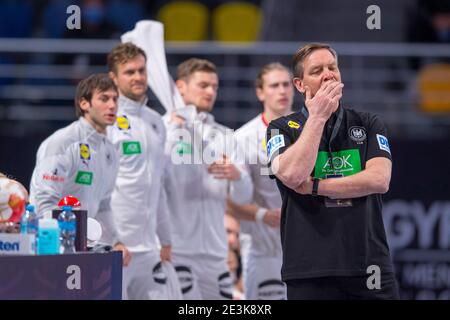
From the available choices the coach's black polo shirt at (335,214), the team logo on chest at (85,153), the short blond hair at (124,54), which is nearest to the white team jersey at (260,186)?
the short blond hair at (124,54)

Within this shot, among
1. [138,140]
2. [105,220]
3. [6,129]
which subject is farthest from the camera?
[6,129]

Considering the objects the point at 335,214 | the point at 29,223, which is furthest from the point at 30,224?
the point at 335,214

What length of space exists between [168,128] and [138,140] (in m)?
0.67

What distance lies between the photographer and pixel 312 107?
535 centimetres

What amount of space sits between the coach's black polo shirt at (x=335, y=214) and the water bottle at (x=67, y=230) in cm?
107

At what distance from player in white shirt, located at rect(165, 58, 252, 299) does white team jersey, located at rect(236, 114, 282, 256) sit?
7.6 inches

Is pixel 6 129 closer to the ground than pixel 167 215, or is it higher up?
higher up

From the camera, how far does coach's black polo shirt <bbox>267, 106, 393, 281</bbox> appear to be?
532 centimetres

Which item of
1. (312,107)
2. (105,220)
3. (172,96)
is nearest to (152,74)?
(172,96)

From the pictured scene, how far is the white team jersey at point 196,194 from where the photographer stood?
8.42 metres

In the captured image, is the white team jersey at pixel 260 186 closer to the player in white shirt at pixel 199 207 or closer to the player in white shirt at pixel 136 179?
the player in white shirt at pixel 199 207
